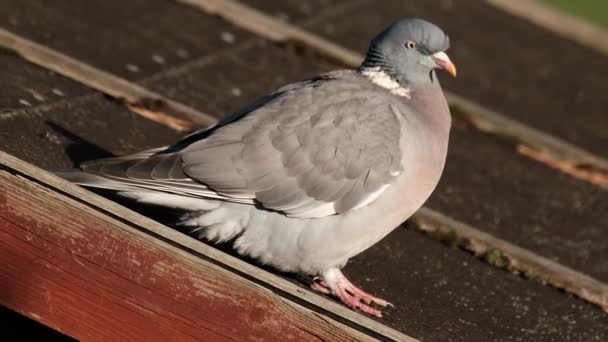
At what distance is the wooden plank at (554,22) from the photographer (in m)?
9.72

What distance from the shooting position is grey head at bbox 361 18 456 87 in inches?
211

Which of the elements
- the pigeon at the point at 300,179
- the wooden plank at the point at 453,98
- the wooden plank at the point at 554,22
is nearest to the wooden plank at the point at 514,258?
the pigeon at the point at 300,179

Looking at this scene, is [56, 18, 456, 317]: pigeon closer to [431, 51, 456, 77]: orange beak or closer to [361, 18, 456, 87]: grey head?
[361, 18, 456, 87]: grey head

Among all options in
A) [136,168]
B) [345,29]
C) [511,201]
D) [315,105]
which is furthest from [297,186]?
[345,29]

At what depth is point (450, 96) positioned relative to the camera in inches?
291

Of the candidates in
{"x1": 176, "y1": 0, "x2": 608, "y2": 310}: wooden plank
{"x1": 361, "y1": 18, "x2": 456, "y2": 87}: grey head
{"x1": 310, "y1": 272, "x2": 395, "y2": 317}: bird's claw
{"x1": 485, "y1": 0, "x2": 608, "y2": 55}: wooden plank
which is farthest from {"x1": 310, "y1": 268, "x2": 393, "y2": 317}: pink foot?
{"x1": 485, "y1": 0, "x2": 608, "y2": 55}: wooden plank

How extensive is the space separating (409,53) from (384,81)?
7.0 inches

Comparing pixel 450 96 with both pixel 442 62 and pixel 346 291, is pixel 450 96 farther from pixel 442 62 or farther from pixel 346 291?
pixel 346 291

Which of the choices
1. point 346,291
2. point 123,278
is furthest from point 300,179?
point 123,278

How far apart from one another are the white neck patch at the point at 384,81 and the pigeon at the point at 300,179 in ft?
0.82

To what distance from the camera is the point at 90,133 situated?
529 centimetres

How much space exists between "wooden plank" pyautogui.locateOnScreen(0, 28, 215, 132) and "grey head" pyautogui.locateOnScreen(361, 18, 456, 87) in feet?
3.21

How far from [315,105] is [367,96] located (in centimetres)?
26

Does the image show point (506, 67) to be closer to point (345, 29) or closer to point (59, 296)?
point (345, 29)
